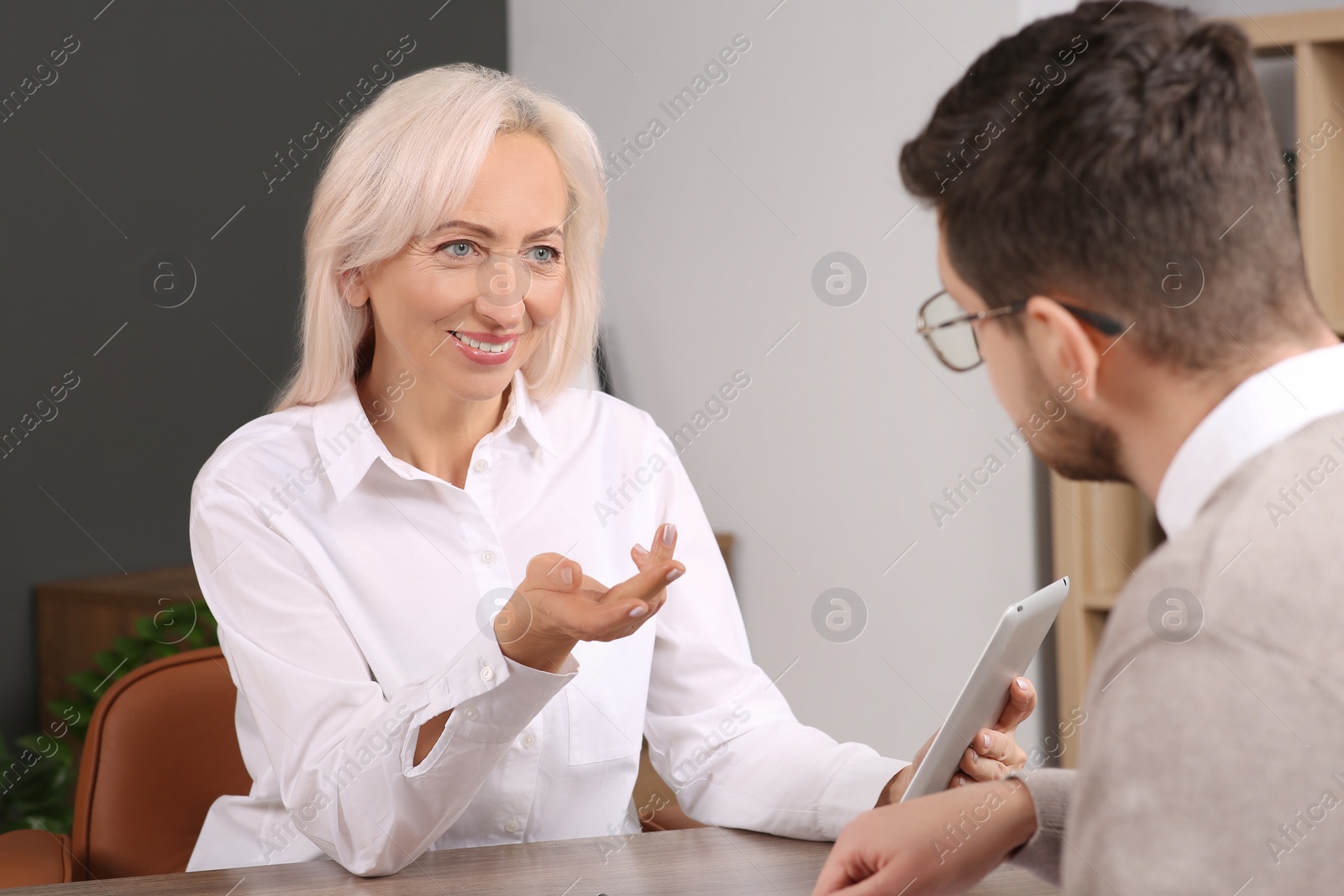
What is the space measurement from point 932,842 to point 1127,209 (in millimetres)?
495

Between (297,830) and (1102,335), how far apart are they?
109 cm

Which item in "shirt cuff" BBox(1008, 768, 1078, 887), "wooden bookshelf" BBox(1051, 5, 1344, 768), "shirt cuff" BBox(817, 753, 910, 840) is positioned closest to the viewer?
"shirt cuff" BBox(1008, 768, 1078, 887)

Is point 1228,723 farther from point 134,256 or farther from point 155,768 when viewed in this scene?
point 134,256

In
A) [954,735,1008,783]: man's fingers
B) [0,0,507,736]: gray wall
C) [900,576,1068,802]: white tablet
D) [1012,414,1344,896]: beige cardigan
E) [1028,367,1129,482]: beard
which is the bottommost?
[954,735,1008,783]: man's fingers

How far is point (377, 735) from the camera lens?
1256 mm

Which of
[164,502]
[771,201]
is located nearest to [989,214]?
[771,201]

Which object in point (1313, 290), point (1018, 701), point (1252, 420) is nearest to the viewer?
point (1252, 420)

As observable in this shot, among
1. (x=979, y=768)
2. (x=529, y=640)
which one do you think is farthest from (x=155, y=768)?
(x=979, y=768)

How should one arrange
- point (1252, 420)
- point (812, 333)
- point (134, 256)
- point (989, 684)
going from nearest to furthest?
point (1252, 420) < point (989, 684) < point (134, 256) < point (812, 333)

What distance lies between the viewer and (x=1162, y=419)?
806 millimetres

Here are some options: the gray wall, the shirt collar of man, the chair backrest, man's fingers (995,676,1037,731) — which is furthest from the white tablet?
the gray wall

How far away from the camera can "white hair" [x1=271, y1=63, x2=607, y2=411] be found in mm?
1543

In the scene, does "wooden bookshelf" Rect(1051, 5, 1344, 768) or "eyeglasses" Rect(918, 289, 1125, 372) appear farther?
"wooden bookshelf" Rect(1051, 5, 1344, 768)

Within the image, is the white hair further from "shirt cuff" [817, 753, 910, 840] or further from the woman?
"shirt cuff" [817, 753, 910, 840]
